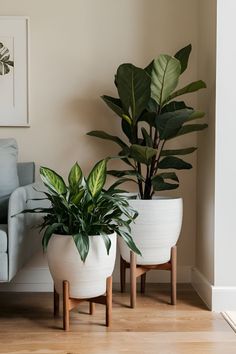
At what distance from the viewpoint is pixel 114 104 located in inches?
107

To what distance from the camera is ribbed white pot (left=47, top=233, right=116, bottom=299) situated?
7.04 ft

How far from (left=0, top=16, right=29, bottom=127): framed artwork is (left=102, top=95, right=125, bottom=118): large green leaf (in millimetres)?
543

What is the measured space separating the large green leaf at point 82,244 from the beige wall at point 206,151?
31.8 inches

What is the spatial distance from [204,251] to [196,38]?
1.36 m

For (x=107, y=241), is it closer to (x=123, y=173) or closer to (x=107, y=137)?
(x=123, y=173)

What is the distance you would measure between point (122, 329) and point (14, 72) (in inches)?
67.4

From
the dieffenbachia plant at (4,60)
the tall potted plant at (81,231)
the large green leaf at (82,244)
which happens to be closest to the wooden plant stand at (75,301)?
the tall potted plant at (81,231)

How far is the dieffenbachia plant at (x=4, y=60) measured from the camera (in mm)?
2914

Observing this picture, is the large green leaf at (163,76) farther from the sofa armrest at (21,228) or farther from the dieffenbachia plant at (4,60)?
the dieffenbachia plant at (4,60)

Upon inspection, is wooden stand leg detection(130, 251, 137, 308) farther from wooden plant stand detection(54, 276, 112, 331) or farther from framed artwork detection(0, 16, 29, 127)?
framed artwork detection(0, 16, 29, 127)

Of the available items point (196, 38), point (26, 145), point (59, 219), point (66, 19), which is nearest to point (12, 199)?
point (59, 219)

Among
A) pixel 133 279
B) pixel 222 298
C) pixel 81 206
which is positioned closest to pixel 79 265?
pixel 81 206

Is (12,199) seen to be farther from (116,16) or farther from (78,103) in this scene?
(116,16)

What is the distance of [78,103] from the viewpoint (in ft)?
9.79
